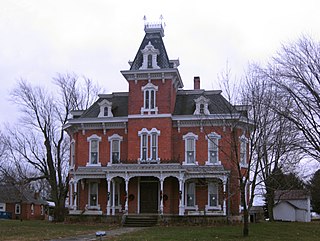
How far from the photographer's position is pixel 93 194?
35656 mm

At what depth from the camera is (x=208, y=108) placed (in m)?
34.6

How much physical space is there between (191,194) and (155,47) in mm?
10903

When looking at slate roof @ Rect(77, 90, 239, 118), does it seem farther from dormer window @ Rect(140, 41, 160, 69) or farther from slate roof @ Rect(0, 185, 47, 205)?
slate roof @ Rect(0, 185, 47, 205)

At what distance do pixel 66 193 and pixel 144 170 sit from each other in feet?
46.1

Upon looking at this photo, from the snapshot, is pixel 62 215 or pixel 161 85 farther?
pixel 62 215

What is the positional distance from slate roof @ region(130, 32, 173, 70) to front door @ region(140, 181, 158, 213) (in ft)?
27.0

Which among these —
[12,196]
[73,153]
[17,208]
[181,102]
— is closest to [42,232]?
[73,153]

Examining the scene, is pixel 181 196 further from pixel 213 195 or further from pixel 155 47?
pixel 155 47

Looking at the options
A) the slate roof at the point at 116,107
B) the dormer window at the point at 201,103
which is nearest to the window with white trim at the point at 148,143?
the slate roof at the point at 116,107

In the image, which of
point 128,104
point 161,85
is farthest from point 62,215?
point 161,85

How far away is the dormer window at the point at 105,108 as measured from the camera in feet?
118

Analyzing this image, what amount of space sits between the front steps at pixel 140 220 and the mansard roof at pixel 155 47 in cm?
1046

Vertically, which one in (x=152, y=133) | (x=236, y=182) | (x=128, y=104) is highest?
(x=128, y=104)

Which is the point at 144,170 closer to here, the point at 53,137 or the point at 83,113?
the point at 83,113
